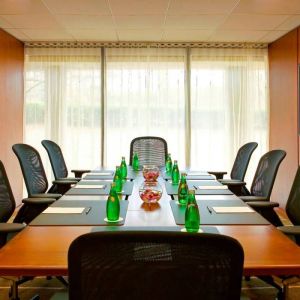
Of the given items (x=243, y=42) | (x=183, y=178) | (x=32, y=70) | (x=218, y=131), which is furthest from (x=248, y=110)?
(x=183, y=178)

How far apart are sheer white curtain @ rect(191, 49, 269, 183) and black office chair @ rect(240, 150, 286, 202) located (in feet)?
8.65

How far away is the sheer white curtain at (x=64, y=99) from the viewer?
6.20 metres

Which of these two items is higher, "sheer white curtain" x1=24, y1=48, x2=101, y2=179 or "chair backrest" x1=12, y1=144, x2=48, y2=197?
"sheer white curtain" x1=24, y1=48, x2=101, y2=179

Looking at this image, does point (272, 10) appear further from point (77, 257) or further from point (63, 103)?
point (77, 257)

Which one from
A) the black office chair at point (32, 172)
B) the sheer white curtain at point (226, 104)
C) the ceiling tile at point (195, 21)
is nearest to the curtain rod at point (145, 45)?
the sheer white curtain at point (226, 104)

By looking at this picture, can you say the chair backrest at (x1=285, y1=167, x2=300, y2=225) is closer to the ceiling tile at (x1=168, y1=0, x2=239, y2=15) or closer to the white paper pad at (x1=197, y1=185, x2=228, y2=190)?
the white paper pad at (x1=197, y1=185, x2=228, y2=190)

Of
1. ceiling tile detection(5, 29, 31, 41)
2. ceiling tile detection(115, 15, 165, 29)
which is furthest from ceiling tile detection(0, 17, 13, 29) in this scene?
ceiling tile detection(115, 15, 165, 29)

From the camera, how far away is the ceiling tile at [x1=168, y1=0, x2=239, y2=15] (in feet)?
13.5

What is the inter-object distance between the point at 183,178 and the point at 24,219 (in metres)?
1.27

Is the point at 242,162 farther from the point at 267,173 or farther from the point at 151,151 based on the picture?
the point at 151,151

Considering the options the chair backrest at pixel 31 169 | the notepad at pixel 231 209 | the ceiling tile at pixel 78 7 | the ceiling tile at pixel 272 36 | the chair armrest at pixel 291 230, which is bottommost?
the chair armrest at pixel 291 230

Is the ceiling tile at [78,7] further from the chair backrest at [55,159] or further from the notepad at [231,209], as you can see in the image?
the notepad at [231,209]

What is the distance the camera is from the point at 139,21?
4875mm

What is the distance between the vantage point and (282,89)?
18.8 ft
